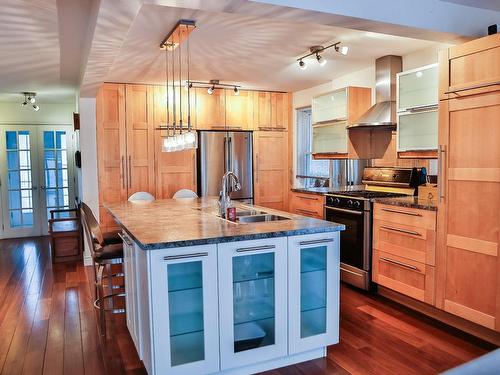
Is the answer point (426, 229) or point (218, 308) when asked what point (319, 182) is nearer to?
point (426, 229)

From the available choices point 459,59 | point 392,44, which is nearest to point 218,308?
point 459,59

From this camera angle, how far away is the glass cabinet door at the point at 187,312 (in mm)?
2213

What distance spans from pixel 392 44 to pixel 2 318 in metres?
4.27

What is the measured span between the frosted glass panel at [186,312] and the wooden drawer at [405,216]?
1972mm

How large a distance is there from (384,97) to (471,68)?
148 centimetres

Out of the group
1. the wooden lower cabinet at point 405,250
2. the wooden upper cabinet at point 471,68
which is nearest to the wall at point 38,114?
the wooden lower cabinet at point 405,250

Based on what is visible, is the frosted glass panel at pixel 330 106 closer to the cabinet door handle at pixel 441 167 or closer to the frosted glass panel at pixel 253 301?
the cabinet door handle at pixel 441 167

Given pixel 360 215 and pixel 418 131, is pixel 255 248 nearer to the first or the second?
pixel 360 215

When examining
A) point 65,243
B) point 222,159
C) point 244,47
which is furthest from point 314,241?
point 65,243

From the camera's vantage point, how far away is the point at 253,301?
2469mm

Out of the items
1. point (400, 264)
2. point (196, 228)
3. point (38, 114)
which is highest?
point (38, 114)

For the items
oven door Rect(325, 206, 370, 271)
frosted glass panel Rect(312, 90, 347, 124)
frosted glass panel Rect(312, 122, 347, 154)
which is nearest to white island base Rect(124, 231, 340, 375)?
oven door Rect(325, 206, 370, 271)

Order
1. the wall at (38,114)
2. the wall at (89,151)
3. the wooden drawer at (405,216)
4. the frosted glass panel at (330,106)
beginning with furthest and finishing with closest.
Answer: the wall at (38,114)
the wall at (89,151)
the frosted glass panel at (330,106)
the wooden drawer at (405,216)

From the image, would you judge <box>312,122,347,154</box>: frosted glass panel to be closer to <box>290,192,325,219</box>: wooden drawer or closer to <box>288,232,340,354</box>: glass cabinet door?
<box>290,192,325,219</box>: wooden drawer
